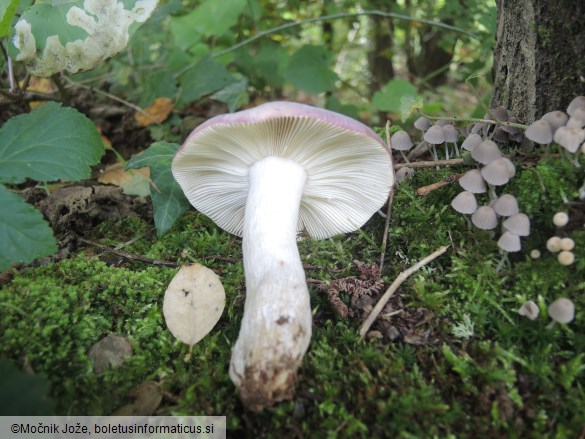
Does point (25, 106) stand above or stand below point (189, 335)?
above

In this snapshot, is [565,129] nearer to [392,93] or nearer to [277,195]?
[277,195]

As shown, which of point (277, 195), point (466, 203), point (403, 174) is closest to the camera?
point (466, 203)

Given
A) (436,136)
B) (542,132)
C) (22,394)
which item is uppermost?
(542,132)

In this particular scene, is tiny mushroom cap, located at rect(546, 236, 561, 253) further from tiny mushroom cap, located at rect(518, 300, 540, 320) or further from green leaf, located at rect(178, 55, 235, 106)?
green leaf, located at rect(178, 55, 235, 106)

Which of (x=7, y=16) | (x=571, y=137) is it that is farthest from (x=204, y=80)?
(x=571, y=137)

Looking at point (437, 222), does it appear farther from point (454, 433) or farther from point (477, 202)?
point (454, 433)

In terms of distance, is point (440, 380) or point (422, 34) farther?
point (422, 34)

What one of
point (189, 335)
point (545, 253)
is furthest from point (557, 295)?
point (189, 335)

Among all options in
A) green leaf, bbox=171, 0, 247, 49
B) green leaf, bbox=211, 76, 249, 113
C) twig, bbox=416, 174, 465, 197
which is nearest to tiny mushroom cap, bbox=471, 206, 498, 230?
twig, bbox=416, 174, 465, 197

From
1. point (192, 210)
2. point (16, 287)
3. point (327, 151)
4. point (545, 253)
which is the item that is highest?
point (327, 151)
